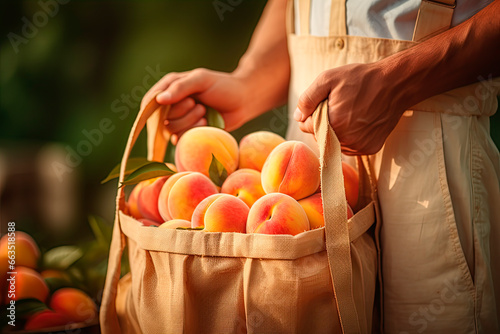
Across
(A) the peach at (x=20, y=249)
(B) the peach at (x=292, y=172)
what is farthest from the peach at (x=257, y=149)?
(A) the peach at (x=20, y=249)

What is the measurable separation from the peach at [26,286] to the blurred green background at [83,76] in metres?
0.76

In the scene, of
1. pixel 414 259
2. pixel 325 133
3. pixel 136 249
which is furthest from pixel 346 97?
pixel 136 249

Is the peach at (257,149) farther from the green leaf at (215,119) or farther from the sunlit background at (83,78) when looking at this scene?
the sunlit background at (83,78)

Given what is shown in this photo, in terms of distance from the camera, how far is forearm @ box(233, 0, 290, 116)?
1115 mm

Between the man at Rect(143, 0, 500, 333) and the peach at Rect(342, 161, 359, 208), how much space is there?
4 centimetres

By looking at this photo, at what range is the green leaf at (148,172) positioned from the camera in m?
0.80

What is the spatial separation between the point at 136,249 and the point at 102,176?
1714 mm

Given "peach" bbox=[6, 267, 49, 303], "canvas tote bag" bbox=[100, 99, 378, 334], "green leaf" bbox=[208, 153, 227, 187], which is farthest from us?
"peach" bbox=[6, 267, 49, 303]

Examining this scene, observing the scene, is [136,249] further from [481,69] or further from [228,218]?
[481,69]

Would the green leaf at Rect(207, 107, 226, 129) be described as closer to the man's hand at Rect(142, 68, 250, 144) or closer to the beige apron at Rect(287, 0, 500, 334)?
the man's hand at Rect(142, 68, 250, 144)

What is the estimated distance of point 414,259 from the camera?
77 cm
